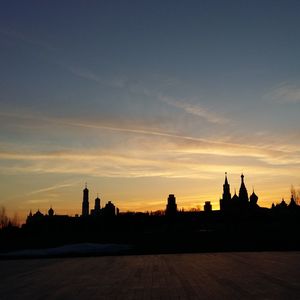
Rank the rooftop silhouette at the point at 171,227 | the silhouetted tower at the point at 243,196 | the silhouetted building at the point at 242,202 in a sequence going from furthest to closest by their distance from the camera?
the silhouetted tower at the point at 243,196, the silhouetted building at the point at 242,202, the rooftop silhouette at the point at 171,227

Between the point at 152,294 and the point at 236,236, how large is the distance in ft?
186

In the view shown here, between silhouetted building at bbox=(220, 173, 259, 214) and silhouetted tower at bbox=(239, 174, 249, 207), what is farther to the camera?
silhouetted tower at bbox=(239, 174, 249, 207)

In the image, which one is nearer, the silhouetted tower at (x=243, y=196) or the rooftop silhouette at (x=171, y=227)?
the rooftop silhouette at (x=171, y=227)

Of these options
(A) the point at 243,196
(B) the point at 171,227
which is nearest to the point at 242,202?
(A) the point at 243,196

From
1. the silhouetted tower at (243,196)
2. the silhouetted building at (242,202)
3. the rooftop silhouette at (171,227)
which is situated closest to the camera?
the rooftop silhouette at (171,227)

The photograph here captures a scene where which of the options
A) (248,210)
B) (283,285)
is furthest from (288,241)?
(248,210)

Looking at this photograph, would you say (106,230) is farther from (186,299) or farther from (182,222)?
(186,299)

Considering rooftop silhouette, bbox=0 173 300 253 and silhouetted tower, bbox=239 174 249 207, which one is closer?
rooftop silhouette, bbox=0 173 300 253

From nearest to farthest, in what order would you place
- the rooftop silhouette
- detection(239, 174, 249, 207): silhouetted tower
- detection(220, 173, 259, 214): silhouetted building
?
the rooftop silhouette
detection(220, 173, 259, 214): silhouetted building
detection(239, 174, 249, 207): silhouetted tower

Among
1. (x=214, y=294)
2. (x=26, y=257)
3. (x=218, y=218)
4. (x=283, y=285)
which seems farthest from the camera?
(x=218, y=218)

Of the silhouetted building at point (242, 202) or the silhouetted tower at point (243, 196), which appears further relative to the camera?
the silhouetted tower at point (243, 196)

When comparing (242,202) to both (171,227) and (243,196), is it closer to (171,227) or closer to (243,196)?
(243,196)

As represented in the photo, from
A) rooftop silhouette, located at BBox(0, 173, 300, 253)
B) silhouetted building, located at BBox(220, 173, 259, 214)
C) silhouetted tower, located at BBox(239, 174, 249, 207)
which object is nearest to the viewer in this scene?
rooftop silhouette, located at BBox(0, 173, 300, 253)

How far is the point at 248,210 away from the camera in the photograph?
145 meters
